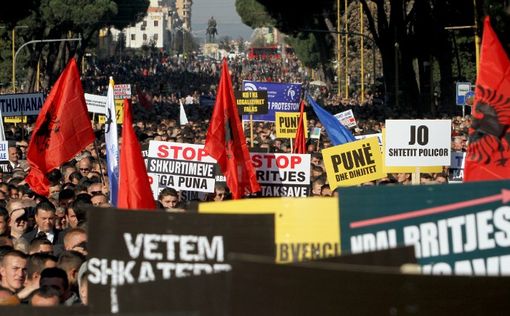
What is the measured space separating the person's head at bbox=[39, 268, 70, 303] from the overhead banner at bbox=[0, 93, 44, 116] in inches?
574

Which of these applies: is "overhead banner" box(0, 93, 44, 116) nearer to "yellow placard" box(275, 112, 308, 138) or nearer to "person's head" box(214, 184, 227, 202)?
"yellow placard" box(275, 112, 308, 138)

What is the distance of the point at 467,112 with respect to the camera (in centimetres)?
5150

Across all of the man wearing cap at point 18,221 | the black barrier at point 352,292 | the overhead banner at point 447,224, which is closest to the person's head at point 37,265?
the man wearing cap at point 18,221

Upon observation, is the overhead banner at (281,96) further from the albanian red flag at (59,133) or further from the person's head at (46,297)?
the person's head at (46,297)

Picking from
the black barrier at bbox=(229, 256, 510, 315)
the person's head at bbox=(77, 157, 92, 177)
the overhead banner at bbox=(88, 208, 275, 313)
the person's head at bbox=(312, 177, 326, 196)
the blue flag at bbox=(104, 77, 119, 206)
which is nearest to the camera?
the black barrier at bbox=(229, 256, 510, 315)

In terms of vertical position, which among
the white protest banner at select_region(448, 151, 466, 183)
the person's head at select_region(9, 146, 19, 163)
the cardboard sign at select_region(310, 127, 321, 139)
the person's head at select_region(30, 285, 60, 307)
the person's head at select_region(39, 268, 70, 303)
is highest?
the person's head at select_region(30, 285, 60, 307)

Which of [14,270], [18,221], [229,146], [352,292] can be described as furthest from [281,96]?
[352,292]

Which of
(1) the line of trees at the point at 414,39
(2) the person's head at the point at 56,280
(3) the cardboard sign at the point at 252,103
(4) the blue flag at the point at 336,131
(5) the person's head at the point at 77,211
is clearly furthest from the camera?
(1) the line of trees at the point at 414,39

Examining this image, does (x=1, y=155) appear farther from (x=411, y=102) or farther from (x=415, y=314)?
(x=411, y=102)

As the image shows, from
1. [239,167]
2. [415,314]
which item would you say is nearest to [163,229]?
[415,314]

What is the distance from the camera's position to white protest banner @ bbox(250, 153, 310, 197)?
1282 centimetres

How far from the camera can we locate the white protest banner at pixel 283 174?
42.1 ft

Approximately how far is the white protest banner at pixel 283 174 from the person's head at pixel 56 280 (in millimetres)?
5803

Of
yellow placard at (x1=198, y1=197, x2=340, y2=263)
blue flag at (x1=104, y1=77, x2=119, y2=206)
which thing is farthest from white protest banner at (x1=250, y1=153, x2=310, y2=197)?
yellow placard at (x1=198, y1=197, x2=340, y2=263)
